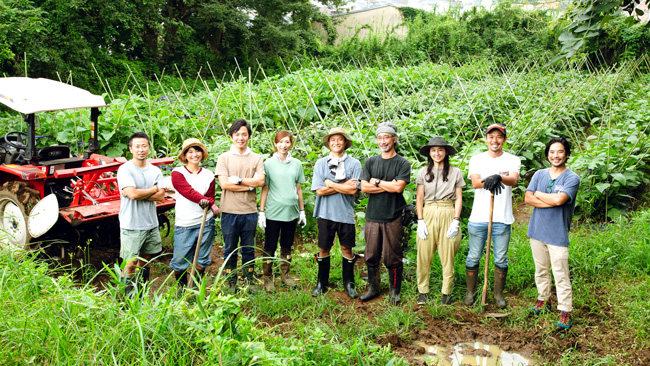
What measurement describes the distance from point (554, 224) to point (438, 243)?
3.32 feet

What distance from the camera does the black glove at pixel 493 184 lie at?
436cm

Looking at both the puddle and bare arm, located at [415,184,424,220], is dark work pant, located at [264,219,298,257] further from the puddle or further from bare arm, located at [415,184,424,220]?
the puddle

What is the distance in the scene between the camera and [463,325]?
4332 millimetres

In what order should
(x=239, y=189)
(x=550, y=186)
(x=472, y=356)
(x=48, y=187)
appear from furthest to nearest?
(x=48, y=187), (x=239, y=189), (x=550, y=186), (x=472, y=356)

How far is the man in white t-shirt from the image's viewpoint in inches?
179

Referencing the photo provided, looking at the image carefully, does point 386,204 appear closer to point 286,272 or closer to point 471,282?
point 471,282

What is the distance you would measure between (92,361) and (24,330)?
0.60 meters

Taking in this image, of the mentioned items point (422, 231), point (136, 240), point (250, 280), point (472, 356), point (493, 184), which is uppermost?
point (493, 184)

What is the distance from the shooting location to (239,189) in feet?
15.6

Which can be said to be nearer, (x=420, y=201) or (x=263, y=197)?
(x=420, y=201)

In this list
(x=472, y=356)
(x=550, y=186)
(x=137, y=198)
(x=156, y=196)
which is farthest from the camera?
(x=156, y=196)

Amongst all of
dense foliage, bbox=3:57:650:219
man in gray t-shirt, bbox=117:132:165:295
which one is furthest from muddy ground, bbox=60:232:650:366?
dense foliage, bbox=3:57:650:219

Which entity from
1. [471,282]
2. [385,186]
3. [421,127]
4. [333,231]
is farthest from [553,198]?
[421,127]

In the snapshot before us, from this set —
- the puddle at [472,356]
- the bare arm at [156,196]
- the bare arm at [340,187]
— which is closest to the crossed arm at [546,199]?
the puddle at [472,356]
